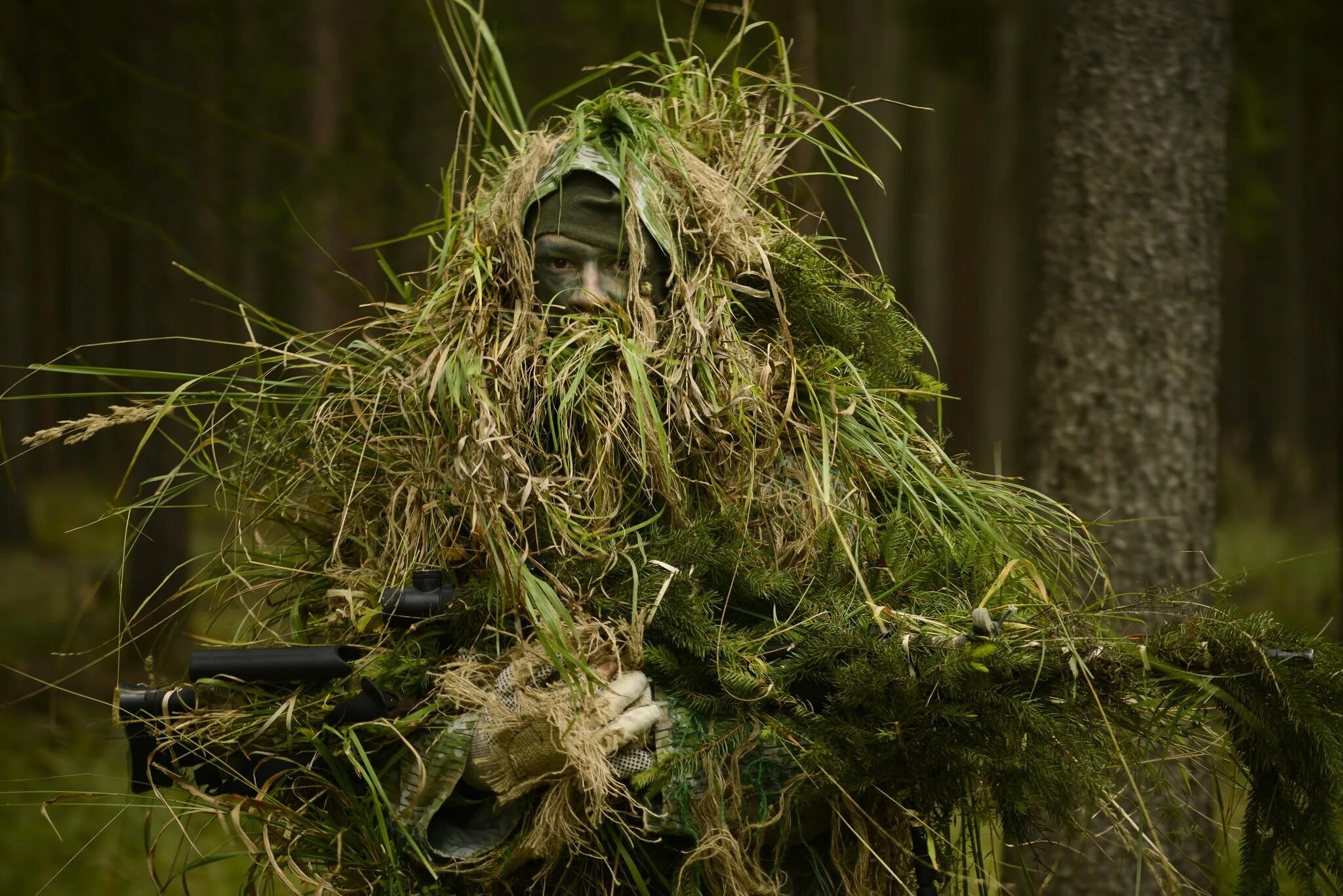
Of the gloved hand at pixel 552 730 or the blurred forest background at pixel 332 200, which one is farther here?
the blurred forest background at pixel 332 200

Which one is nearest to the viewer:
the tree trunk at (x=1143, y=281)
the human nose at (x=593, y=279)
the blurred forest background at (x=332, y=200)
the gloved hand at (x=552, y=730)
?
the gloved hand at (x=552, y=730)

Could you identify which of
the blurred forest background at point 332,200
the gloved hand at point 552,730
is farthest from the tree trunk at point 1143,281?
the gloved hand at point 552,730

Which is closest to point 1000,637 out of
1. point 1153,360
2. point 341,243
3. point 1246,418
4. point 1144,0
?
point 1153,360

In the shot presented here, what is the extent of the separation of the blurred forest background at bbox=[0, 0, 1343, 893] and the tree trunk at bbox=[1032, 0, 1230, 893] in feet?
0.64

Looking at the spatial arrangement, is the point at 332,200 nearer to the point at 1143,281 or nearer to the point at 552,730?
the point at 1143,281

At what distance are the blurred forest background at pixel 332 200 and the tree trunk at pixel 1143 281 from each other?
0.64 ft

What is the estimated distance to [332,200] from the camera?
265 inches

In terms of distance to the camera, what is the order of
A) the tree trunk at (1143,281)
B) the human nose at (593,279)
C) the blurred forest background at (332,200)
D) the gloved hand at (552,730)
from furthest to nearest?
the blurred forest background at (332,200) → the tree trunk at (1143,281) → the human nose at (593,279) → the gloved hand at (552,730)

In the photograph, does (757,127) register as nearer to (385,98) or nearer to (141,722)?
(141,722)

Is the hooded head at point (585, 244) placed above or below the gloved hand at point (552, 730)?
above

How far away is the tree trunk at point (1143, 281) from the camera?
10.1 ft

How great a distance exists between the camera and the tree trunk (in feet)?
10.1

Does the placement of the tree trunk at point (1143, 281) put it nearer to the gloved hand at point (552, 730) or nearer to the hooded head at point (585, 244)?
the hooded head at point (585, 244)

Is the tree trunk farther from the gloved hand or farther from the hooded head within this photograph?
the gloved hand
